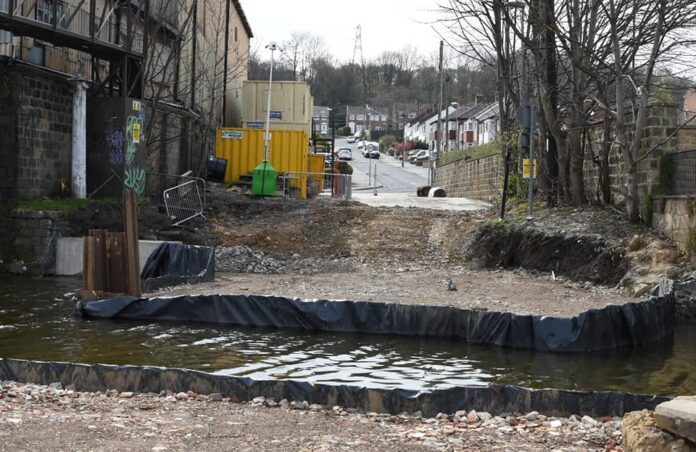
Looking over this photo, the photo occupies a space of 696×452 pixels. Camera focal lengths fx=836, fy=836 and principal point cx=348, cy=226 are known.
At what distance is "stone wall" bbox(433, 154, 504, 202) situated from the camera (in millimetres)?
32531

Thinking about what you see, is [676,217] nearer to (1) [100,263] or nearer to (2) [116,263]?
(2) [116,263]

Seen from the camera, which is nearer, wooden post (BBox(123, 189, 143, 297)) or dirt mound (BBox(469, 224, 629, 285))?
wooden post (BBox(123, 189, 143, 297))

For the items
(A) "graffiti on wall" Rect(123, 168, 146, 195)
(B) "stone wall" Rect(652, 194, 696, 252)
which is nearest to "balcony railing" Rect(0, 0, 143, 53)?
(A) "graffiti on wall" Rect(123, 168, 146, 195)

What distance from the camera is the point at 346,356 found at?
11086 mm

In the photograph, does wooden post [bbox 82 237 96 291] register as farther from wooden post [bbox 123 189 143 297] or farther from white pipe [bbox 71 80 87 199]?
white pipe [bbox 71 80 87 199]

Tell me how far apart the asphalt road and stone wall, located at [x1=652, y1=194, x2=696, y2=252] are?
35.7m

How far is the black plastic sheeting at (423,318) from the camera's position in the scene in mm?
11633

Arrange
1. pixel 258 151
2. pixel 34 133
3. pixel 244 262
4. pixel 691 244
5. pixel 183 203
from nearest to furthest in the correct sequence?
pixel 691 244 < pixel 244 262 < pixel 34 133 < pixel 183 203 < pixel 258 151

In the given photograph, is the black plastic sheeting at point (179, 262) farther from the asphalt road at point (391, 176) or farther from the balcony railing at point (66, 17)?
the asphalt road at point (391, 176)

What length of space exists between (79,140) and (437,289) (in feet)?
36.0

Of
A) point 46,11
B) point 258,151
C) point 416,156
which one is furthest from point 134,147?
point 416,156

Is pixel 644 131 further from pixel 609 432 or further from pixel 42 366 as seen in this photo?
pixel 42 366

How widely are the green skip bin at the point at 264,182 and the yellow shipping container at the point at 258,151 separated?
2.60 metres

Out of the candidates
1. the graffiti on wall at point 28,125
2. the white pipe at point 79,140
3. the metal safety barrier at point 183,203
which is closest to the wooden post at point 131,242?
the graffiti on wall at point 28,125
